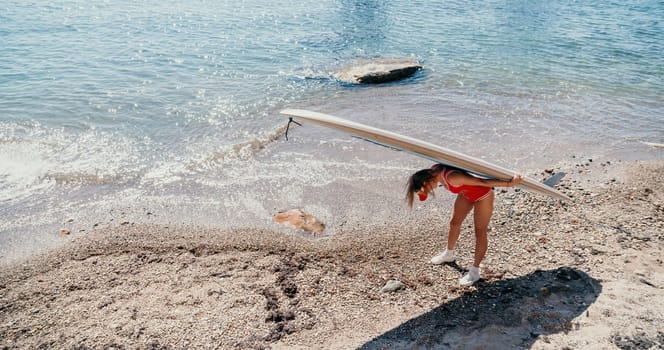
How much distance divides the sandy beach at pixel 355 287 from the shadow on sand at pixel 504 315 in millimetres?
17

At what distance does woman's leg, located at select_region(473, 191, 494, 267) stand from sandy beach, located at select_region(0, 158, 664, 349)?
36 cm

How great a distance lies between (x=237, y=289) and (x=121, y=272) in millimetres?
1645

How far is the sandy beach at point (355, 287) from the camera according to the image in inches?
183

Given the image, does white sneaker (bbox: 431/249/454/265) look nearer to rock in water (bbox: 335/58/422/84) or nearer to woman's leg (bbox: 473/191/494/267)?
woman's leg (bbox: 473/191/494/267)

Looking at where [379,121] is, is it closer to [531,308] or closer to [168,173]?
[168,173]

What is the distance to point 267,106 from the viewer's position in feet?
38.7

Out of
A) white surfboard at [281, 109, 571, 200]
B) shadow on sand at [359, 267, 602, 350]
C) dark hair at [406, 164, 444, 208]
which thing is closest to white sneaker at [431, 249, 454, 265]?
shadow on sand at [359, 267, 602, 350]

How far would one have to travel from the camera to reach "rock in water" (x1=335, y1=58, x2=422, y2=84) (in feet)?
44.8

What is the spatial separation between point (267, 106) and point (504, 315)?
853 centimetres

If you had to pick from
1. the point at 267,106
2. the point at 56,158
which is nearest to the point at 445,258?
the point at 267,106

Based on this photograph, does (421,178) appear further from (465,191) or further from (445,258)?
(445,258)

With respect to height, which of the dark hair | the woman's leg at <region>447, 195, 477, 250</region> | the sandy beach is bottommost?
the sandy beach

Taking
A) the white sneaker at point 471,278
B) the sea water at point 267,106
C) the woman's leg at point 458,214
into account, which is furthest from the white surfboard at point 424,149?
the sea water at point 267,106

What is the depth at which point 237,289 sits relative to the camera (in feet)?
17.6
